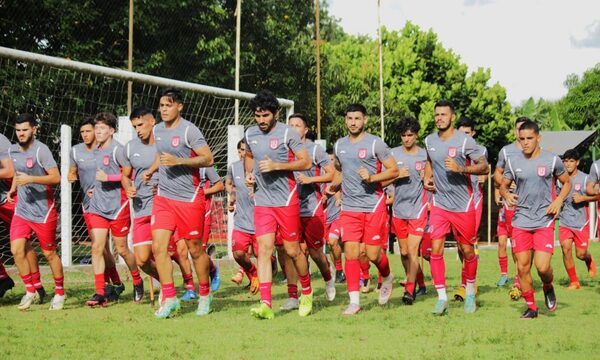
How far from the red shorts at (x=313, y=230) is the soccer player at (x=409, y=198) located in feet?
3.84

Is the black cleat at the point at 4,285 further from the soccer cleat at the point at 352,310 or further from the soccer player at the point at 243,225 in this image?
the soccer cleat at the point at 352,310

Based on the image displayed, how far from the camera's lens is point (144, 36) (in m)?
30.2

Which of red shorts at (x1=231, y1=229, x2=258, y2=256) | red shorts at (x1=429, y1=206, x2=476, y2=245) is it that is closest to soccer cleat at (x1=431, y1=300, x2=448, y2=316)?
red shorts at (x1=429, y1=206, x2=476, y2=245)

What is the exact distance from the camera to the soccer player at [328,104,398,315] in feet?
39.0

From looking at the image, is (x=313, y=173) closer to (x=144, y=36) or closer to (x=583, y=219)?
(x=583, y=219)

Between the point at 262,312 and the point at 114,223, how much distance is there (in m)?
2.82

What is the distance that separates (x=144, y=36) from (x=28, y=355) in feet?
73.6

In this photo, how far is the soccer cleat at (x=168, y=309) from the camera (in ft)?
37.2

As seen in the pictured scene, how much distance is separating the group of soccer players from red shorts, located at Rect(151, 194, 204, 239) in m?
0.02

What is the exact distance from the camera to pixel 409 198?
13.8 meters

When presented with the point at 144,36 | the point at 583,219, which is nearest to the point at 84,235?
the point at 583,219

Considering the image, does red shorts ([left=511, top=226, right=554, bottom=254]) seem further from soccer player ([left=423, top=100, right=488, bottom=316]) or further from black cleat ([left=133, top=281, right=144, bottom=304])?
black cleat ([left=133, top=281, right=144, bottom=304])

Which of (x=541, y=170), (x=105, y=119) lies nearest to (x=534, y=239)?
(x=541, y=170)

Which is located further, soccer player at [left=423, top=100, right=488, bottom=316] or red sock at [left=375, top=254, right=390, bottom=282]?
red sock at [left=375, top=254, right=390, bottom=282]
